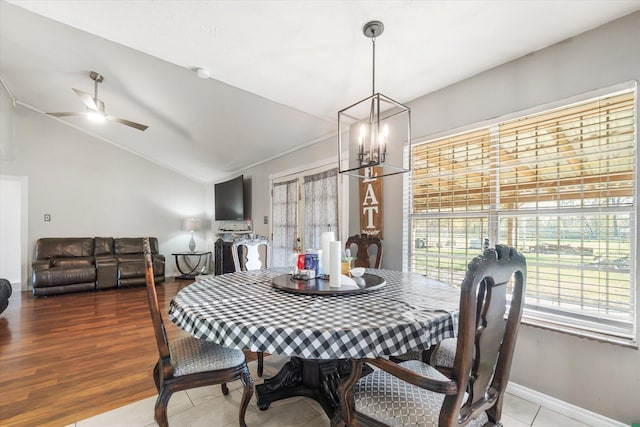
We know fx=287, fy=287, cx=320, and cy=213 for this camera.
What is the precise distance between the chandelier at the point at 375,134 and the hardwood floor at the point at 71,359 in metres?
2.16

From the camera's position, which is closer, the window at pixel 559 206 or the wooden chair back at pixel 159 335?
the wooden chair back at pixel 159 335

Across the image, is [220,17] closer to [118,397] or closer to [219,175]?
[118,397]

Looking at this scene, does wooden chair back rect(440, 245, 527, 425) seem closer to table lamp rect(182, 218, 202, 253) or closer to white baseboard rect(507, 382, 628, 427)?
white baseboard rect(507, 382, 628, 427)

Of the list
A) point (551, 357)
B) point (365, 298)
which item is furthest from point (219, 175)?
point (551, 357)

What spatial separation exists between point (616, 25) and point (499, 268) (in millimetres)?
1790

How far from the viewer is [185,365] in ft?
4.54

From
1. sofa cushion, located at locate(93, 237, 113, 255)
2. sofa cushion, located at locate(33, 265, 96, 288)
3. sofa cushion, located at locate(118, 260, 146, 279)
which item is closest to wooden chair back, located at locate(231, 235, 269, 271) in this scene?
sofa cushion, located at locate(118, 260, 146, 279)

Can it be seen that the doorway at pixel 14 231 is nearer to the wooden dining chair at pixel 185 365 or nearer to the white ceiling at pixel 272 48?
the white ceiling at pixel 272 48

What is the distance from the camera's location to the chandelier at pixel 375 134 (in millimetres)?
1682

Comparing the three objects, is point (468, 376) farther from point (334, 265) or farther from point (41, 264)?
point (41, 264)

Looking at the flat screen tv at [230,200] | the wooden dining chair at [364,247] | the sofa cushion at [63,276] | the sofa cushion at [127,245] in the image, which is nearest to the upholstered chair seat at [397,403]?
the wooden dining chair at [364,247]

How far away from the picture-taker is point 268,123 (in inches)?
148

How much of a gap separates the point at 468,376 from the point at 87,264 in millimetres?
6097

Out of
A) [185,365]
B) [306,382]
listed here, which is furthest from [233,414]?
[185,365]
